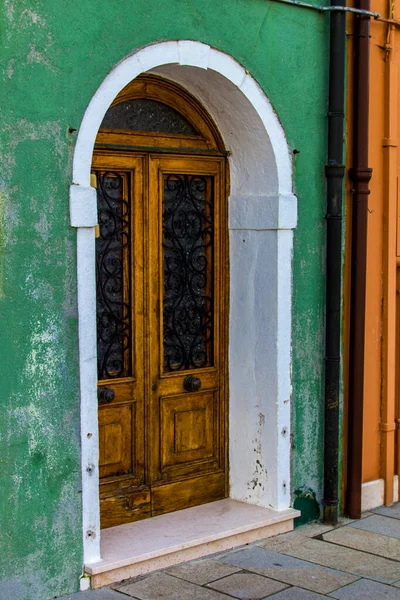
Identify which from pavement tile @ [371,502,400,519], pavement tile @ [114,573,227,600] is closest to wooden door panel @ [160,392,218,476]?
pavement tile @ [114,573,227,600]

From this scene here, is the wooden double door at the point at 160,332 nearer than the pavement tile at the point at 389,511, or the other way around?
the wooden double door at the point at 160,332

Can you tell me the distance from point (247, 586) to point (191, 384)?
1.50 meters

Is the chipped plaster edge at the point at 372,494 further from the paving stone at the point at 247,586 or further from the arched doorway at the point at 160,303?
the paving stone at the point at 247,586

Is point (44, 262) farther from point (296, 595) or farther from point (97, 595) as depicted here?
point (296, 595)

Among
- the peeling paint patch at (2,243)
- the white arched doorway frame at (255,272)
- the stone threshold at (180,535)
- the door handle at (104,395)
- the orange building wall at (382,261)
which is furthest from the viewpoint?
the orange building wall at (382,261)

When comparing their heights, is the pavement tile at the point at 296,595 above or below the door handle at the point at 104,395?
below

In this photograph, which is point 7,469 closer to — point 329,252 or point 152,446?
point 152,446

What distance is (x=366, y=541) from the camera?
6535 mm

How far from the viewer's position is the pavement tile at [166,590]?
17.8 feet

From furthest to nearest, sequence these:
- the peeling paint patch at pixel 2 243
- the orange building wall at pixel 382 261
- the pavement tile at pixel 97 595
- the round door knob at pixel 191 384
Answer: the orange building wall at pixel 382 261
the round door knob at pixel 191 384
the pavement tile at pixel 97 595
the peeling paint patch at pixel 2 243

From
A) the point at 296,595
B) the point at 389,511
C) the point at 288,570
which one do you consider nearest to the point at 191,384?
the point at 288,570

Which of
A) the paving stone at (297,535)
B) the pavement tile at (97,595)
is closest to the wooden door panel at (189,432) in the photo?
the paving stone at (297,535)

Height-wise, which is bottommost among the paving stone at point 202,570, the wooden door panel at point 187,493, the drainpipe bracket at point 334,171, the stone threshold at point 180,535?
the paving stone at point 202,570

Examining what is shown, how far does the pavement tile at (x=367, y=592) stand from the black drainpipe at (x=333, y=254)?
114 centimetres
